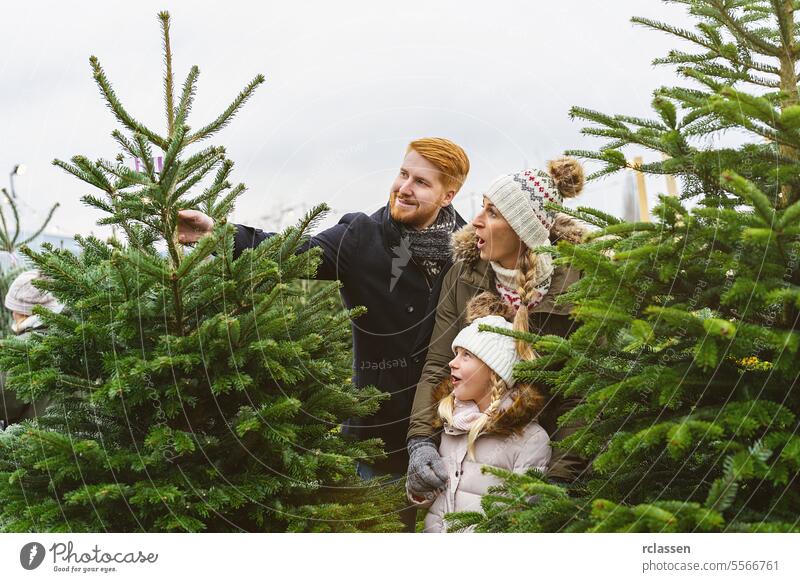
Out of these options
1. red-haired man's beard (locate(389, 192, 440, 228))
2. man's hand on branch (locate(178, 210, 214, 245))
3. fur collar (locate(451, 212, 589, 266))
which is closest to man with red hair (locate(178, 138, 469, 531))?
red-haired man's beard (locate(389, 192, 440, 228))

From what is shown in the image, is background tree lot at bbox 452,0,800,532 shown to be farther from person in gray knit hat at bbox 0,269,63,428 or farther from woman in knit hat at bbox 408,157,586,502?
person in gray knit hat at bbox 0,269,63,428

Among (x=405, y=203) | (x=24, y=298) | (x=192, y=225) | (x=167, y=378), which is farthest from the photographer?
(x=24, y=298)

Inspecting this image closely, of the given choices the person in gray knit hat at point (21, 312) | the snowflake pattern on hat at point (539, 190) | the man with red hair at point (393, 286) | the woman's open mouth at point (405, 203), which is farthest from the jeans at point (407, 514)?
the person in gray knit hat at point (21, 312)

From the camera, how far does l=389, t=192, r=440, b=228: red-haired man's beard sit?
2.83 m

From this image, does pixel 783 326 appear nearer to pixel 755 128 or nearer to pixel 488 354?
pixel 755 128

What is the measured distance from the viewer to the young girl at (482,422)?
253 centimetres

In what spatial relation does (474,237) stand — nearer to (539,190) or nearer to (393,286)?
(539,190)

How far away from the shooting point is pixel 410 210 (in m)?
2.86

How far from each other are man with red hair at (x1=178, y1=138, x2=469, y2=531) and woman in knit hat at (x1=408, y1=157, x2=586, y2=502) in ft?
0.60

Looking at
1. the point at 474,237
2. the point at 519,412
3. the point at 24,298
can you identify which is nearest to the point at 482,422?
the point at 519,412

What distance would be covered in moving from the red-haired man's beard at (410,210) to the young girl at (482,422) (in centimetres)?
42

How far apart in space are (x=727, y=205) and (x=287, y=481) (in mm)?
1539

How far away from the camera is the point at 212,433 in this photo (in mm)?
2352

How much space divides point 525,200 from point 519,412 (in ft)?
2.35
